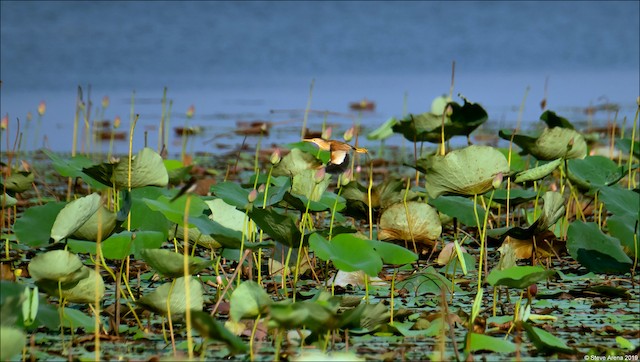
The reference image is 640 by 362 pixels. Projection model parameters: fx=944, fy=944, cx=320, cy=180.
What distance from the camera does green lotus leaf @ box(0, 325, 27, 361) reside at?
130 centimetres

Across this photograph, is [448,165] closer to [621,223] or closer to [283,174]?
[621,223]

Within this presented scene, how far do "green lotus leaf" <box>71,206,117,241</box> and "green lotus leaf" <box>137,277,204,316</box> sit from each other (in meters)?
0.18

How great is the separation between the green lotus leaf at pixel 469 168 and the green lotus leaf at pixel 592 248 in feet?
0.79

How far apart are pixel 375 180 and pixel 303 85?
4.19 metres

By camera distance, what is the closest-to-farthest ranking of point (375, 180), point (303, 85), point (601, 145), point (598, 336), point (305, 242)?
point (598, 336)
point (305, 242)
point (375, 180)
point (601, 145)
point (303, 85)

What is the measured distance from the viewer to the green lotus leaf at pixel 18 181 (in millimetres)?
2834

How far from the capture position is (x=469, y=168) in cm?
199

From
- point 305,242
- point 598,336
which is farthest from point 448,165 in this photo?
point 598,336

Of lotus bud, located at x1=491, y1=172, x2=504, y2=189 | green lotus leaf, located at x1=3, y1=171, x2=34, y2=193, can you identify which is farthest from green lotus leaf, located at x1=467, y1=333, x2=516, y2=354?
green lotus leaf, located at x1=3, y1=171, x2=34, y2=193

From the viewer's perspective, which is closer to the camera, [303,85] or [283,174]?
[283,174]

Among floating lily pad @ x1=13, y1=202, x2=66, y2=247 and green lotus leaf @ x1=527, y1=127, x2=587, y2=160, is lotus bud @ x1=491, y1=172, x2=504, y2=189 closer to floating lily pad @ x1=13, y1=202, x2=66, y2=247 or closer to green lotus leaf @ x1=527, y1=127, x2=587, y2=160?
green lotus leaf @ x1=527, y1=127, x2=587, y2=160

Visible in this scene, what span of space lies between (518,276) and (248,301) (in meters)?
0.58

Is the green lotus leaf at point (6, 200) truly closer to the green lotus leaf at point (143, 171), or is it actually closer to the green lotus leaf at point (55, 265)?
the green lotus leaf at point (143, 171)

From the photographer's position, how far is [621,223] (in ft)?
7.02
